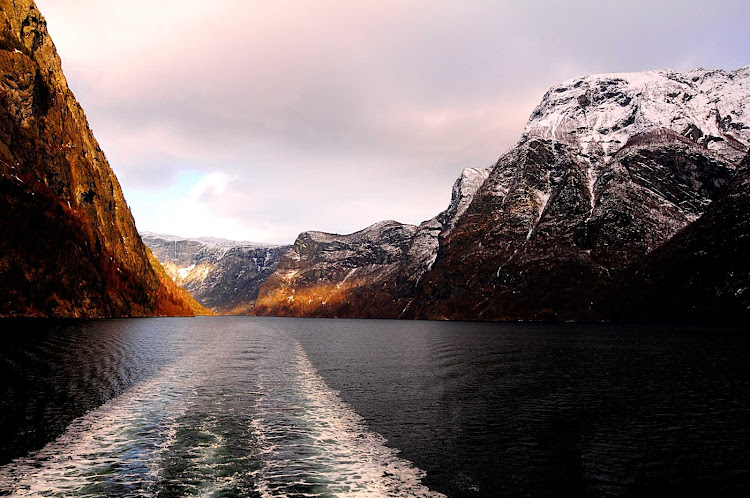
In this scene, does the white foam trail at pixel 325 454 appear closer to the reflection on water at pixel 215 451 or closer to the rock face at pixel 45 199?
the reflection on water at pixel 215 451

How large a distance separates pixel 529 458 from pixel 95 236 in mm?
195655

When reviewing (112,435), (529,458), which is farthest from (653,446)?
(112,435)

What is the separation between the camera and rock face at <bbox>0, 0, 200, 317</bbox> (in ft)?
415

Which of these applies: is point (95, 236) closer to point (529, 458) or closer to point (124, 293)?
point (124, 293)

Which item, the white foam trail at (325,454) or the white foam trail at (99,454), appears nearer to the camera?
the white foam trail at (99,454)

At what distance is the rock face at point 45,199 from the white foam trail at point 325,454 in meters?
122

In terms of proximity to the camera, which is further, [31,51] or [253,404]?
[31,51]

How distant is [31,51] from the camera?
18050 cm

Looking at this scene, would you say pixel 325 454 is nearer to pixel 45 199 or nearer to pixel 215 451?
pixel 215 451

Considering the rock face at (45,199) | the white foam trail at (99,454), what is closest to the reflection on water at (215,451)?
the white foam trail at (99,454)

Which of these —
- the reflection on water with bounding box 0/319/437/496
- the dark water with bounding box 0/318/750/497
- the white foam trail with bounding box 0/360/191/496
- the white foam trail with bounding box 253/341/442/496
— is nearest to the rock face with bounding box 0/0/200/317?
the dark water with bounding box 0/318/750/497

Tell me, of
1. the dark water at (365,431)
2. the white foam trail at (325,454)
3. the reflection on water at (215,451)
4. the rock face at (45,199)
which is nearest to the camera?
the reflection on water at (215,451)

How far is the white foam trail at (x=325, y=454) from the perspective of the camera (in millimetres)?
18172

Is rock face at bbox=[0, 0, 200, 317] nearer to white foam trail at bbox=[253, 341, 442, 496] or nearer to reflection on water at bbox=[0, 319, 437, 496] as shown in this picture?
reflection on water at bbox=[0, 319, 437, 496]
